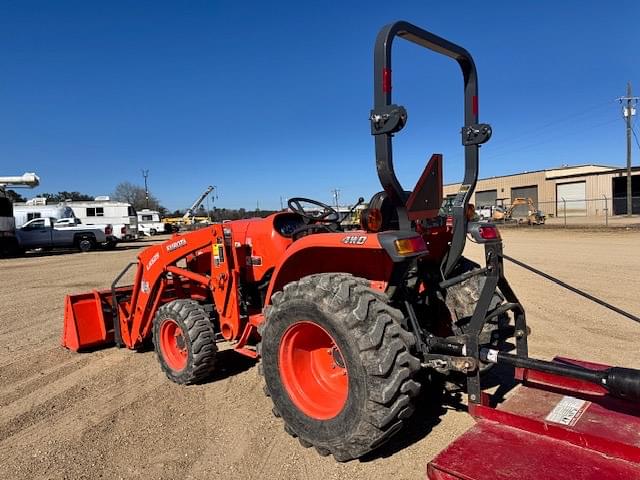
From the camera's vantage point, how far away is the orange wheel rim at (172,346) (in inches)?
178

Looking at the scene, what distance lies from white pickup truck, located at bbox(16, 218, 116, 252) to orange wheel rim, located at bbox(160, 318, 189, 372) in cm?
2076

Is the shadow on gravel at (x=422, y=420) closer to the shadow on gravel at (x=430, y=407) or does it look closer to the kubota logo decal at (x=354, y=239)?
the shadow on gravel at (x=430, y=407)

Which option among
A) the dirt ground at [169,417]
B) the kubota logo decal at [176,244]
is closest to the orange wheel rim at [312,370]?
the dirt ground at [169,417]

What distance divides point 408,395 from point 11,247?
23269 millimetres

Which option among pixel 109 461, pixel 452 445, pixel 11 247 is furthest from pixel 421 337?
pixel 11 247

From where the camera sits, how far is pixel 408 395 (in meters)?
2.66

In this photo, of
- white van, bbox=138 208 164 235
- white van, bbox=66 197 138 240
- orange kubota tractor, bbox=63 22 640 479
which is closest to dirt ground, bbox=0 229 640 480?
orange kubota tractor, bbox=63 22 640 479

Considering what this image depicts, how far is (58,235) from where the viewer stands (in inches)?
885

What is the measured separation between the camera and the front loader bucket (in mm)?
5410

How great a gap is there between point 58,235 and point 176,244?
20.9 meters

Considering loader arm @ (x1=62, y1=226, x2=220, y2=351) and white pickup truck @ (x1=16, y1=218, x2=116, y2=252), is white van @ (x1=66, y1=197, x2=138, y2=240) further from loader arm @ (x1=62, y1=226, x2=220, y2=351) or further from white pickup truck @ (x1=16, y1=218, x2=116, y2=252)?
loader arm @ (x1=62, y1=226, x2=220, y2=351)

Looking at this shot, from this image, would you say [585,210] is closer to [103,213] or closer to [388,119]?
[103,213]

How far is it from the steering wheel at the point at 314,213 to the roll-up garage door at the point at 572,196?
47625 mm

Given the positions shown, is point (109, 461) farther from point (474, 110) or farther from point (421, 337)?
point (474, 110)
